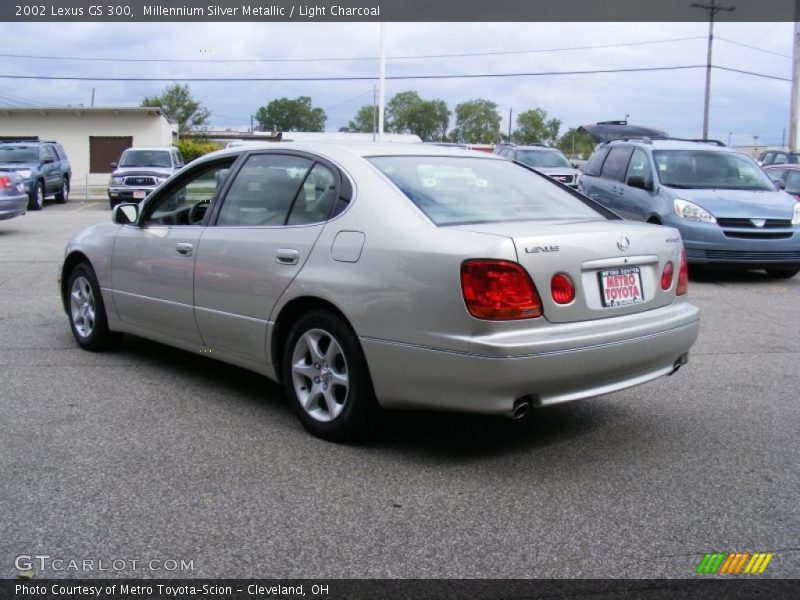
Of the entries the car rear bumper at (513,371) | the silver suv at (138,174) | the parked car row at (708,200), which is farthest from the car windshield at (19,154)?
the car rear bumper at (513,371)

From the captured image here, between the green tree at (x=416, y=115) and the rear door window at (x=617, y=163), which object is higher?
the green tree at (x=416, y=115)

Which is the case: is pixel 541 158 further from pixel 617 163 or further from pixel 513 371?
pixel 513 371

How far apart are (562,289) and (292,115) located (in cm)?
10011

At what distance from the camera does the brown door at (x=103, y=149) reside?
140ft

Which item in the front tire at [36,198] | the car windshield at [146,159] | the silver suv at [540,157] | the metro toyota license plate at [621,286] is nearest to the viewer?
the metro toyota license plate at [621,286]

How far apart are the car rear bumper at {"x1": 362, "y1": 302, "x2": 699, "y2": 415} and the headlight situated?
22.9ft

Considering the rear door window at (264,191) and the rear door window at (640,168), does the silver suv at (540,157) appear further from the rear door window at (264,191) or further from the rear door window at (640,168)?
the rear door window at (264,191)

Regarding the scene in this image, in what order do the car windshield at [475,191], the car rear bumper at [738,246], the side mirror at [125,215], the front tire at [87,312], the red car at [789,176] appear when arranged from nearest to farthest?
the car windshield at [475,191] → the side mirror at [125,215] → the front tire at [87,312] → the car rear bumper at [738,246] → the red car at [789,176]

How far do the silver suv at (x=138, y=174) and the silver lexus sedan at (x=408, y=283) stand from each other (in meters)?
18.9

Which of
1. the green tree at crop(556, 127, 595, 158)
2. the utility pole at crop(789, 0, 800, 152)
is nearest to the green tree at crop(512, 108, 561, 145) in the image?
the green tree at crop(556, 127, 595, 158)

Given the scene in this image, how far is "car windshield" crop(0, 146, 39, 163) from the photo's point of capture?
2288cm

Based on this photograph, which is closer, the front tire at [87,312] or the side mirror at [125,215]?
the side mirror at [125,215]

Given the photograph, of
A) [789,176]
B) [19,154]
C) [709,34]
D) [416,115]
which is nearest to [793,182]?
[789,176]

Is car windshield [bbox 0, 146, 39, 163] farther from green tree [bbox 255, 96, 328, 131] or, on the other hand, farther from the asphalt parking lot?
green tree [bbox 255, 96, 328, 131]
